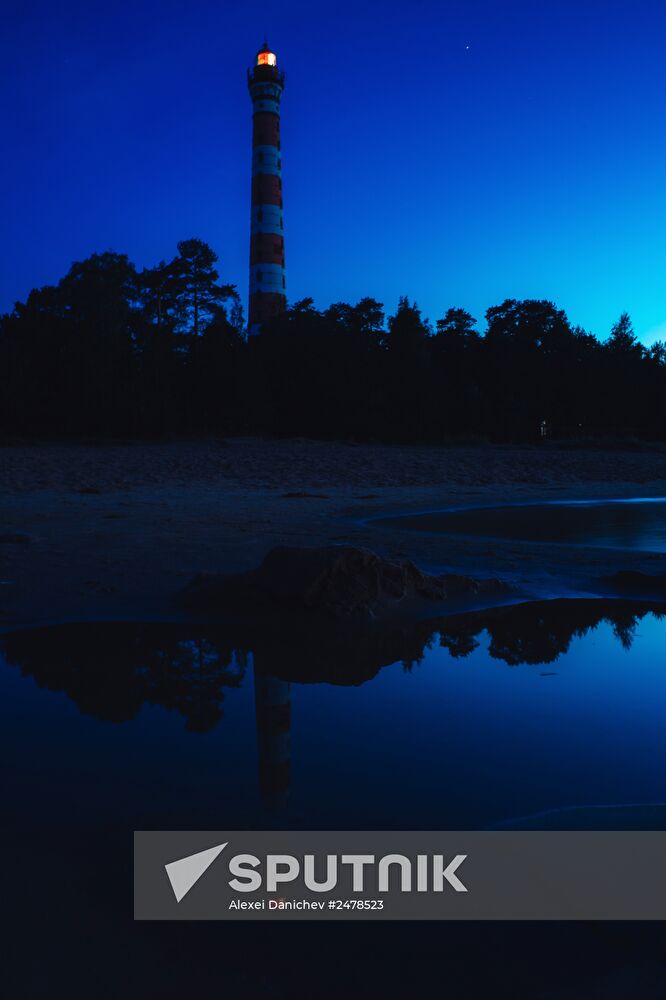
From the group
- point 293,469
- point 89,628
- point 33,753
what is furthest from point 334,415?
point 33,753

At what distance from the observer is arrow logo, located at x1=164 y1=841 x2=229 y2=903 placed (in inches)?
68.9

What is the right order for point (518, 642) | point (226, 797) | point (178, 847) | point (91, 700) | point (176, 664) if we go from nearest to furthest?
point (178, 847)
point (226, 797)
point (91, 700)
point (176, 664)
point (518, 642)

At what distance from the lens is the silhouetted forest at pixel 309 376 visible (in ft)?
71.3

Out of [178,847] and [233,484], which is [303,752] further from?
[233,484]

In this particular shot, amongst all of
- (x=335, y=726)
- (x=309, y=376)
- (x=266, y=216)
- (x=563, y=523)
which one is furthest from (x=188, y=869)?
(x=266, y=216)

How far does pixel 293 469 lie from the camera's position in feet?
48.9

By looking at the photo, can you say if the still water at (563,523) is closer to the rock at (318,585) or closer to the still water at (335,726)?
the rock at (318,585)

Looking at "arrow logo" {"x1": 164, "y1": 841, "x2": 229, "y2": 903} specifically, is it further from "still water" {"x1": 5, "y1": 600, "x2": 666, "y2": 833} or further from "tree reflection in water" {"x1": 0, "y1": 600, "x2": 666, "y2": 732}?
"tree reflection in water" {"x1": 0, "y1": 600, "x2": 666, "y2": 732}

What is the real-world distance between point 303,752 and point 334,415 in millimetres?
23140

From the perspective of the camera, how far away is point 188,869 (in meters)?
1.82

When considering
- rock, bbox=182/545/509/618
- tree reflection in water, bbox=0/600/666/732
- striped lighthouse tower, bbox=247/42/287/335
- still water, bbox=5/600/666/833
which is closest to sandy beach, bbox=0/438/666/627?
rock, bbox=182/545/509/618

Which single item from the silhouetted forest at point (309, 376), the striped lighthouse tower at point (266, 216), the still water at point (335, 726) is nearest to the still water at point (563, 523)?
the still water at point (335, 726)

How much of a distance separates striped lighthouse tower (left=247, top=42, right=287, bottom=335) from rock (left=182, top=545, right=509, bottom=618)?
112 feet

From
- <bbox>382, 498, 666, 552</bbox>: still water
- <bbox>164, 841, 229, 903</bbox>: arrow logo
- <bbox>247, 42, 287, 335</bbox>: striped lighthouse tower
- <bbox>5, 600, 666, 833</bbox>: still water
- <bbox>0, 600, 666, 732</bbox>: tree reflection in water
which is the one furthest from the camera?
<bbox>247, 42, 287, 335</bbox>: striped lighthouse tower
